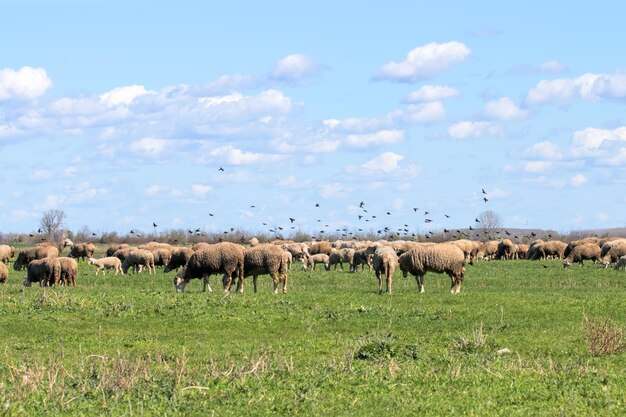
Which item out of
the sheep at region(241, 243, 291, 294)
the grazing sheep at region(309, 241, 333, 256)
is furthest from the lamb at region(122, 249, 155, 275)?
the grazing sheep at region(309, 241, 333, 256)

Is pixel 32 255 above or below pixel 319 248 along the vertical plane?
below

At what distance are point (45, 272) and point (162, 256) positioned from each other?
19934mm

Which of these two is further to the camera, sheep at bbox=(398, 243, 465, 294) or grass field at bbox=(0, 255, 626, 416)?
sheep at bbox=(398, 243, 465, 294)

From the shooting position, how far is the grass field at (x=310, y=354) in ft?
48.4

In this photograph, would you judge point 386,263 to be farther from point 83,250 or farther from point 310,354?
point 83,250

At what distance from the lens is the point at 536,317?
26344 mm

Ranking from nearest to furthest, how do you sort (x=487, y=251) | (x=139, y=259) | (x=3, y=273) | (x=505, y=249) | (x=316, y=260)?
(x=3, y=273)
(x=139, y=259)
(x=316, y=260)
(x=487, y=251)
(x=505, y=249)

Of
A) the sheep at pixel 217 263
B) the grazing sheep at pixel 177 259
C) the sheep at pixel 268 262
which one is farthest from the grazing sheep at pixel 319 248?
the sheep at pixel 268 262

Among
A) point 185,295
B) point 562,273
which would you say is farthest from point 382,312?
point 562,273

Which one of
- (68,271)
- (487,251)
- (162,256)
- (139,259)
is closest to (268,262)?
(68,271)

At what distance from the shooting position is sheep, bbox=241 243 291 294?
116 ft

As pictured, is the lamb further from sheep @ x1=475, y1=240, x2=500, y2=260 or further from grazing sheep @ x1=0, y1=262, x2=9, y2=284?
sheep @ x1=475, y1=240, x2=500, y2=260

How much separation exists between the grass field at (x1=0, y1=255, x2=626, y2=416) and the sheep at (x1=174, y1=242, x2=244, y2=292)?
382cm

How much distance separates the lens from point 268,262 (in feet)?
116
